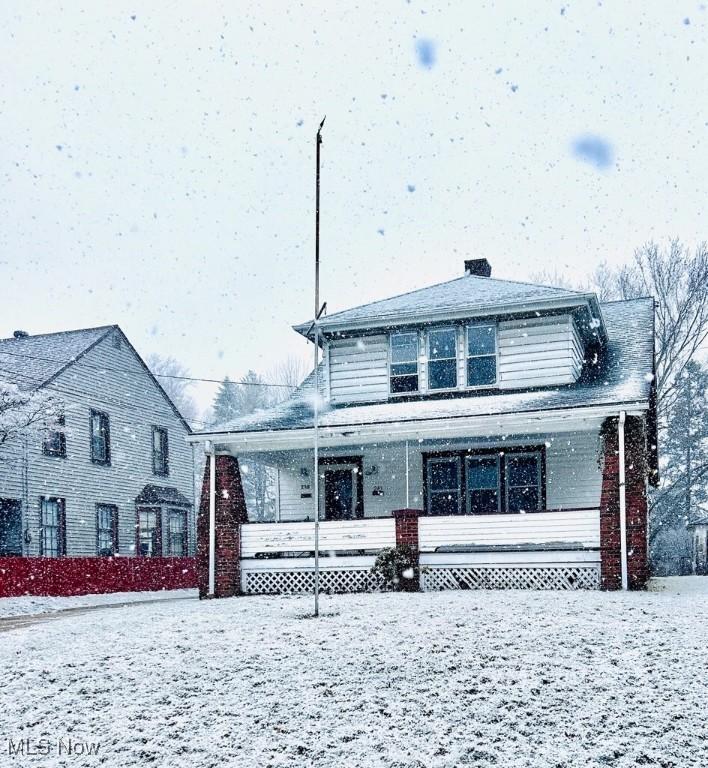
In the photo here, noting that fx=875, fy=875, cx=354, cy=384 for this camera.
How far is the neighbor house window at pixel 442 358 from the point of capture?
63.4 ft

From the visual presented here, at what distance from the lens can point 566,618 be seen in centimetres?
1057

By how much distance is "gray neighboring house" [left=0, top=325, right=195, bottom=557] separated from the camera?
26.1 metres

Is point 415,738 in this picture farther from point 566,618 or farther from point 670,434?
point 670,434

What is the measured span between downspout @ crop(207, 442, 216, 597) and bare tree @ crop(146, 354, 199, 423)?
49.2 meters

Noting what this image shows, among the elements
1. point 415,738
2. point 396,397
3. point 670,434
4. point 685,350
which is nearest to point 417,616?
point 415,738

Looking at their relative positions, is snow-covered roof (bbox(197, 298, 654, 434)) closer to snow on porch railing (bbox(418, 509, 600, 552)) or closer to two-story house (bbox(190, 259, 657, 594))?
two-story house (bbox(190, 259, 657, 594))

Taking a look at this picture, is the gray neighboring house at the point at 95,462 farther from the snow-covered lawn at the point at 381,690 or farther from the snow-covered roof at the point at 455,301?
the snow-covered lawn at the point at 381,690

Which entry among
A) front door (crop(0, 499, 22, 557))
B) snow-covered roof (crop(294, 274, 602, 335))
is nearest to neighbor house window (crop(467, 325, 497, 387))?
snow-covered roof (crop(294, 274, 602, 335))

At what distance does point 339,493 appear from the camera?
2017 centimetres

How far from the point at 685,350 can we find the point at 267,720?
89.0ft

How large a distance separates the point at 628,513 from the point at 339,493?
23.8 ft

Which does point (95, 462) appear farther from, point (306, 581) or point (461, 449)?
point (461, 449)

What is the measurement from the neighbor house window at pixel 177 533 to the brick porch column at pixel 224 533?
15.9 metres

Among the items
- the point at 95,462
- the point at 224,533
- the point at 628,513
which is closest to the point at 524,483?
the point at 628,513
